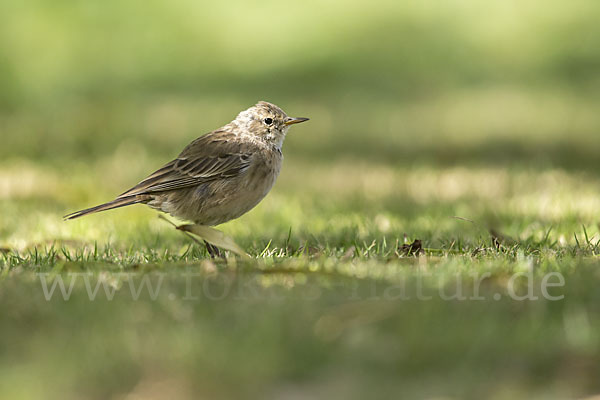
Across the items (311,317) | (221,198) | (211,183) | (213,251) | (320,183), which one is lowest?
(311,317)

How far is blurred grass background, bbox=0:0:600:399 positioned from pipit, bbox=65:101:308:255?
28cm

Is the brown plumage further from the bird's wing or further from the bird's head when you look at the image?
the bird's head

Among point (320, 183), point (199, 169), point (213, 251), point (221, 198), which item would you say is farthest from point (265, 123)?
point (320, 183)

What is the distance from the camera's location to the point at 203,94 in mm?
13961

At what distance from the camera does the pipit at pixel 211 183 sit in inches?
237

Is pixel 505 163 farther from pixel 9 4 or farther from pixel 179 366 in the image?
pixel 9 4

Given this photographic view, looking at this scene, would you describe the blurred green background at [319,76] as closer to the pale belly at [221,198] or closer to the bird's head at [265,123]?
the bird's head at [265,123]

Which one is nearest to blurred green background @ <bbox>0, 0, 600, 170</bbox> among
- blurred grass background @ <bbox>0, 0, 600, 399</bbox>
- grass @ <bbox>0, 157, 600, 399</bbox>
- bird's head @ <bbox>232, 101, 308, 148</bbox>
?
blurred grass background @ <bbox>0, 0, 600, 399</bbox>

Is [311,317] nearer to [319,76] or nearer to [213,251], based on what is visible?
[213,251]

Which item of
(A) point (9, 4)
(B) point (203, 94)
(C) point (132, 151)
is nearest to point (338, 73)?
(B) point (203, 94)

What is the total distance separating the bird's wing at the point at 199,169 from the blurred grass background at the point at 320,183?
425 mm

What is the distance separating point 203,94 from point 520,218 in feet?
26.2

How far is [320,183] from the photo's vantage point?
376 inches

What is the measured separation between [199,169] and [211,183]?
148mm
